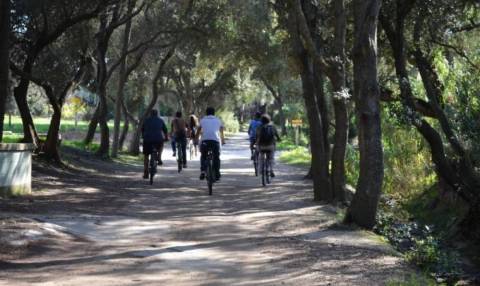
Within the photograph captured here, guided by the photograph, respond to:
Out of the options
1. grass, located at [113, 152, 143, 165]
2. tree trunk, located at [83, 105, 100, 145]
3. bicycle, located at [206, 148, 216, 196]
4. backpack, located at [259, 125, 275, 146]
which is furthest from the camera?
tree trunk, located at [83, 105, 100, 145]

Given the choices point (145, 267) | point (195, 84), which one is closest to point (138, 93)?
point (195, 84)

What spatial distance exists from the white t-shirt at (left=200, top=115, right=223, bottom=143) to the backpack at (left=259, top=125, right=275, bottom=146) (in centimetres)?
250

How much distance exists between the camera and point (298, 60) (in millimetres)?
14602

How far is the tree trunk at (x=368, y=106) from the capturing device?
1009 cm

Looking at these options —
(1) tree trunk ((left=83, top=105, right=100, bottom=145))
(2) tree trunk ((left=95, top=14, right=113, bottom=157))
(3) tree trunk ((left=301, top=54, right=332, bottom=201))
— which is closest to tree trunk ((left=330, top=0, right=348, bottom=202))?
(3) tree trunk ((left=301, top=54, right=332, bottom=201))

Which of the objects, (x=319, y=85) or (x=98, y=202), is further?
(x=319, y=85)

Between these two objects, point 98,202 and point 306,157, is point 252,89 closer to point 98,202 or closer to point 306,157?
point 306,157

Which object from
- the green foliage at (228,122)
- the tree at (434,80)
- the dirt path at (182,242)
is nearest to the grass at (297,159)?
the tree at (434,80)

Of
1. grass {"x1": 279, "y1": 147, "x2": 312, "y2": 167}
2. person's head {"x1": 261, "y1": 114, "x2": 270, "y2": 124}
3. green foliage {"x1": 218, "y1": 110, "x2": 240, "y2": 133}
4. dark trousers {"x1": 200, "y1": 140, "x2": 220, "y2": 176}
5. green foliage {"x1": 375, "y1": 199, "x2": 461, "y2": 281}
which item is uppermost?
green foliage {"x1": 218, "y1": 110, "x2": 240, "y2": 133}

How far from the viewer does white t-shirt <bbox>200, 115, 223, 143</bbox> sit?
15.3 meters

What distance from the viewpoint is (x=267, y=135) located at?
699 inches

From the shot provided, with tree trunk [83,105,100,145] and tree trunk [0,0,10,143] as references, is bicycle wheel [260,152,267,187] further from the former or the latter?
tree trunk [83,105,100,145]

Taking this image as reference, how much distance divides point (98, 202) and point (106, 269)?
629 centimetres

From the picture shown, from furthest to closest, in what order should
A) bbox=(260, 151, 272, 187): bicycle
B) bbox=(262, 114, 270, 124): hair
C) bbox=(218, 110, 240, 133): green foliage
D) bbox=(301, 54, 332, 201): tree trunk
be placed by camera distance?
1. bbox=(218, 110, 240, 133): green foliage
2. bbox=(260, 151, 272, 187): bicycle
3. bbox=(262, 114, 270, 124): hair
4. bbox=(301, 54, 332, 201): tree trunk
